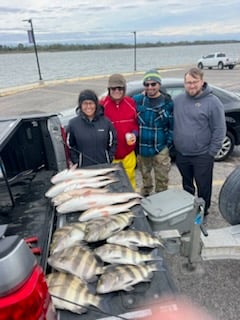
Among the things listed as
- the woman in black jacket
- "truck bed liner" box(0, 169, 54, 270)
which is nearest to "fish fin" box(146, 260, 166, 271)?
"truck bed liner" box(0, 169, 54, 270)

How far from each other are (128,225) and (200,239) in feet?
2.52

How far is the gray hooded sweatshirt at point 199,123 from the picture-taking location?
12.7 feet

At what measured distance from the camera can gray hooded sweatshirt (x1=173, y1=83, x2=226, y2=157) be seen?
3.88 metres

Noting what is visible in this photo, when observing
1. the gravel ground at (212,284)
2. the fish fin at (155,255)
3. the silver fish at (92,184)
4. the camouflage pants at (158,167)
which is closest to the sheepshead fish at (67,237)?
the fish fin at (155,255)

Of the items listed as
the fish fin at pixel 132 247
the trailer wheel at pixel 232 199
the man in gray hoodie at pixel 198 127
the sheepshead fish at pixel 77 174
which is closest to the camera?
the fish fin at pixel 132 247

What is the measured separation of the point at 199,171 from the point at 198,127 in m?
0.56

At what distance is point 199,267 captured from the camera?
3539mm

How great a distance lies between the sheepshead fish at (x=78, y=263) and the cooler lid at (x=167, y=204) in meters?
1.06

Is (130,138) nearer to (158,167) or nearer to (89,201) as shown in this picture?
(158,167)

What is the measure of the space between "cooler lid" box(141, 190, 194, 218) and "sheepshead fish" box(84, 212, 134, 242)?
0.58 metres

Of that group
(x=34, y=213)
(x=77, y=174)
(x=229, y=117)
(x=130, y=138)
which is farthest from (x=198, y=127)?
(x=229, y=117)

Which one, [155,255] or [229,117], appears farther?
[229,117]

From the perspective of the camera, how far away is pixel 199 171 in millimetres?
4176

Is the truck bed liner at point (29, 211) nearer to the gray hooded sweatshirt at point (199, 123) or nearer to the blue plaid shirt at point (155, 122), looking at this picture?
the blue plaid shirt at point (155, 122)
